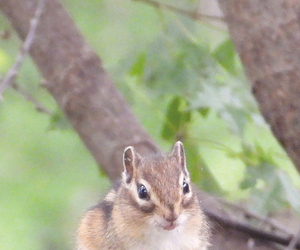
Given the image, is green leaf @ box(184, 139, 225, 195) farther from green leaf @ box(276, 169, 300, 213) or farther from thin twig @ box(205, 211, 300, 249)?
thin twig @ box(205, 211, 300, 249)

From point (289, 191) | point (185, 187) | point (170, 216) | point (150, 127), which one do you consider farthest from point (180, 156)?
point (150, 127)

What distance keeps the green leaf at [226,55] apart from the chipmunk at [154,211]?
0.73m

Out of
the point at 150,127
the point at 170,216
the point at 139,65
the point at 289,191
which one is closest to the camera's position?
the point at 170,216

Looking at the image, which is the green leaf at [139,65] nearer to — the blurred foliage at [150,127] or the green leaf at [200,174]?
the blurred foliage at [150,127]

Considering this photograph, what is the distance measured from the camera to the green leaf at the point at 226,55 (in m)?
2.65

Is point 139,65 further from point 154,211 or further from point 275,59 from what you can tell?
point 154,211

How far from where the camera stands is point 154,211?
1829 mm

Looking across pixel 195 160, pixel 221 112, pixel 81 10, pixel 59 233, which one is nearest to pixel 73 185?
pixel 59 233

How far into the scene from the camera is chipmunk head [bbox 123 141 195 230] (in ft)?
5.92

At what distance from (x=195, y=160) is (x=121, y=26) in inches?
66.7

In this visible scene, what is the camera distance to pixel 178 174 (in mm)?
1882

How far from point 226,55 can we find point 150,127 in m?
0.44

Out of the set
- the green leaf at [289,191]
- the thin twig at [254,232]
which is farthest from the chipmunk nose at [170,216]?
the green leaf at [289,191]

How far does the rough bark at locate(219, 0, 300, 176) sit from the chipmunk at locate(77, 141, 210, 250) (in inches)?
13.3
